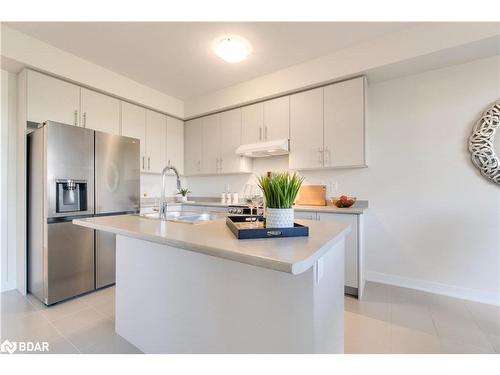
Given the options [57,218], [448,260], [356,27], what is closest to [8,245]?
[57,218]

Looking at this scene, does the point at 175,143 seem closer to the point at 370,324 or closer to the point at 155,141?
the point at 155,141

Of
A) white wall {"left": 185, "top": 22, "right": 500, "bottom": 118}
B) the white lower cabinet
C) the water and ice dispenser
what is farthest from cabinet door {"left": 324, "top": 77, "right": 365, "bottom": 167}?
the water and ice dispenser

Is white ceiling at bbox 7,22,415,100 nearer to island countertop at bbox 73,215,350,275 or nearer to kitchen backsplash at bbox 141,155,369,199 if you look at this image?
kitchen backsplash at bbox 141,155,369,199

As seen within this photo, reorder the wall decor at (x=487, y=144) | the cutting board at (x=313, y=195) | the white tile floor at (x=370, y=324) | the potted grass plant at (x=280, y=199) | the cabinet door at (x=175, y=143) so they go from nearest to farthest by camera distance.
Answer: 1. the potted grass plant at (x=280, y=199)
2. the white tile floor at (x=370, y=324)
3. the wall decor at (x=487, y=144)
4. the cutting board at (x=313, y=195)
5. the cabinet door at (x=175, y=143)

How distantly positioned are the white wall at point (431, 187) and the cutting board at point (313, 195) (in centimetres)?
24

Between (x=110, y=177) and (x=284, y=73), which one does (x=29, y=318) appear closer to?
(x=110, y=177)

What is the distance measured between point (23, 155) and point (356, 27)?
136 inches

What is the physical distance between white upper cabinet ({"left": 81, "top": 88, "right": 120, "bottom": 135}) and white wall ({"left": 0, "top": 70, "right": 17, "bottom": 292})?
62 cm

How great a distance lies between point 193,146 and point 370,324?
10.9 ft

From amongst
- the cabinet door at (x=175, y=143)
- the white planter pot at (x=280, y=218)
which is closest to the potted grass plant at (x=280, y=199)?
the white planter pot at (x=280, y=218)

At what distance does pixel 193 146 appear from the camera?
3859 mm

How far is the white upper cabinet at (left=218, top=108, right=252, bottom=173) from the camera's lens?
3.37 meters

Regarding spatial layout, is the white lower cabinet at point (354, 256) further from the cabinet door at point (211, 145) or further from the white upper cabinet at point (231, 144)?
the cabinet door at point (211, 145)

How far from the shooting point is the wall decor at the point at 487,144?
82.0 inches
